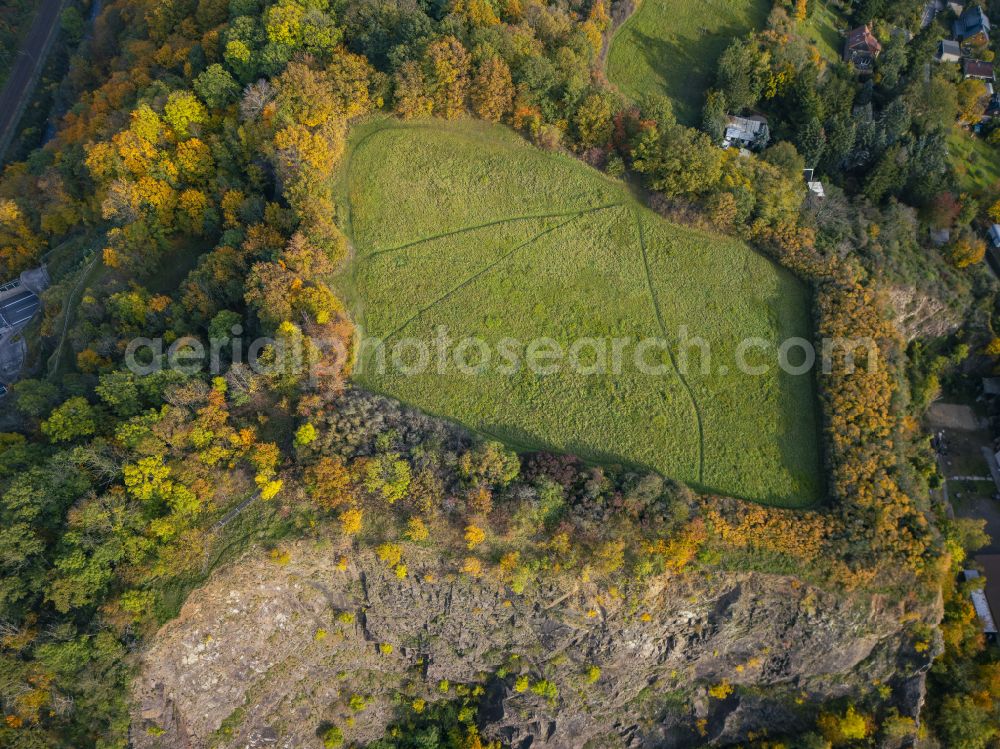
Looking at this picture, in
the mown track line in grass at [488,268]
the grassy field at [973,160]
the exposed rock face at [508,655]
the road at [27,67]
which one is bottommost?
the exposed rock face at [508,655]

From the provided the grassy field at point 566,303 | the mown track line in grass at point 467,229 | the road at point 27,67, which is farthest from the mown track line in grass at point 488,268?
the road at point 27,67

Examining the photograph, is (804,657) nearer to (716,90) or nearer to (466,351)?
(466,351)

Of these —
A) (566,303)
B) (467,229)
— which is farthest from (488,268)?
(566,303)

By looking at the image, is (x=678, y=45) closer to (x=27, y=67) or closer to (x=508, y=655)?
(x=508, y=655)

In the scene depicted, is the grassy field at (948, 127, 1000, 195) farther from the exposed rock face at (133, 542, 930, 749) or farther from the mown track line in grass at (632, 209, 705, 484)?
the exposed rock face at (133, 542, 930, 749)

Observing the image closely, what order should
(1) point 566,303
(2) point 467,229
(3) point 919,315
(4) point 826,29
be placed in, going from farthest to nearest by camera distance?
(4) point 826,29 → (3) point 919,315 → (2) point 467,229 → (1) point 566,303

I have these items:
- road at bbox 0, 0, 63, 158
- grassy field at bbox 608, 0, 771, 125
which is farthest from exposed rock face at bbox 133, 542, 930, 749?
road at bbox 0, 0, 63, 158

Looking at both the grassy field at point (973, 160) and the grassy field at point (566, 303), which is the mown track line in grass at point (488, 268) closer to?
the grassy field at point (566, 303)
